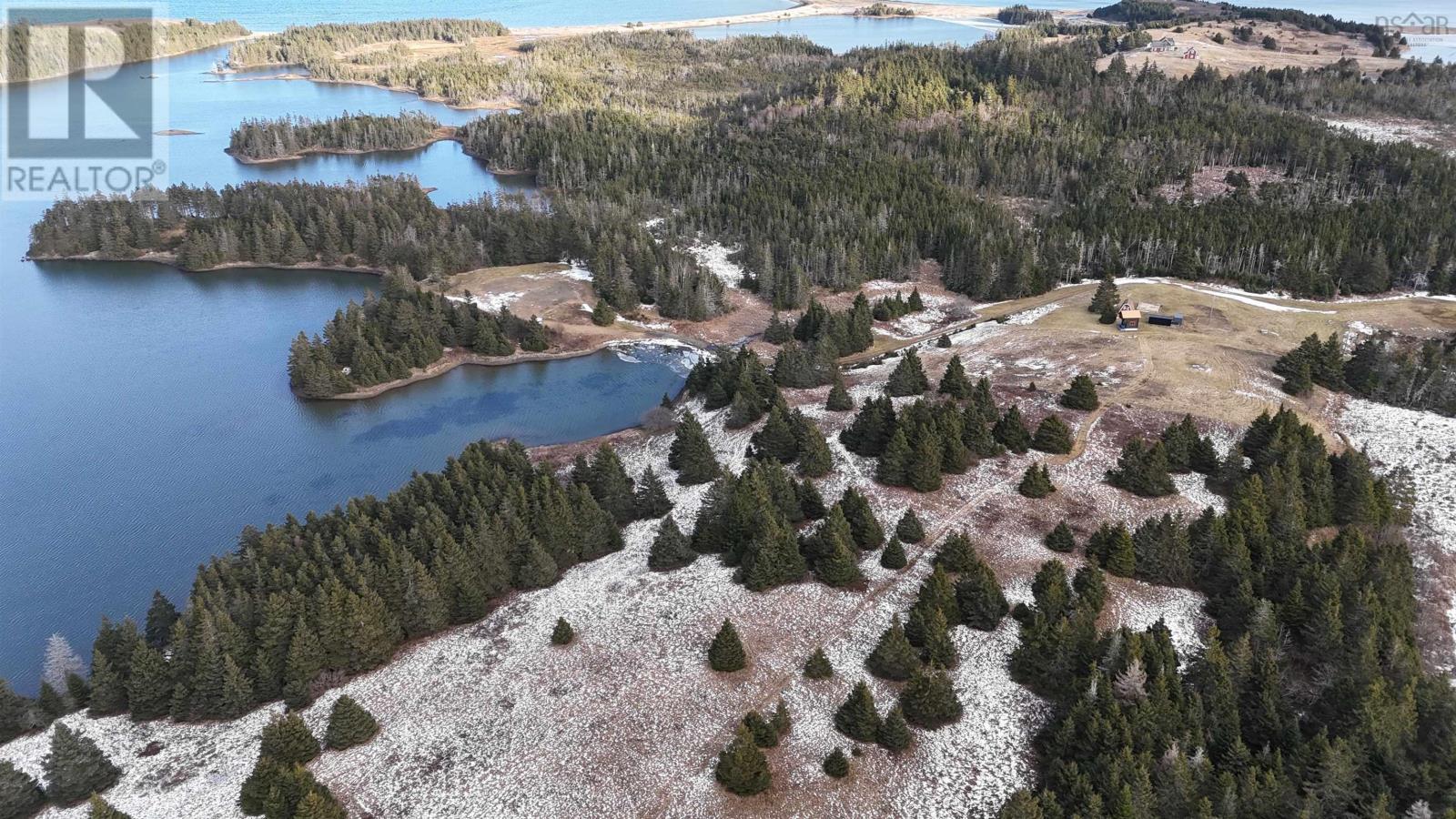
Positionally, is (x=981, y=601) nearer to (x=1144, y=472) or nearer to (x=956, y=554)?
(x=956, y=554)

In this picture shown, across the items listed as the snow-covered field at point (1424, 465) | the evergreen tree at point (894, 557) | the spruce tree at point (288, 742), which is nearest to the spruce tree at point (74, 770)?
the spruce tree at point (288, 742)

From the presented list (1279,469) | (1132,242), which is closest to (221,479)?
(1279,469)

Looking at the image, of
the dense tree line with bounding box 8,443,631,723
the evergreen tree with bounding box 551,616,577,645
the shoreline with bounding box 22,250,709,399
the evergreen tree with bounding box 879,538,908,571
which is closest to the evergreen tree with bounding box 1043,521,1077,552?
the evergreen tree with bounding box 879,538,908,571

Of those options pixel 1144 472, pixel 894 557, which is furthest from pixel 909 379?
pixel 894 557

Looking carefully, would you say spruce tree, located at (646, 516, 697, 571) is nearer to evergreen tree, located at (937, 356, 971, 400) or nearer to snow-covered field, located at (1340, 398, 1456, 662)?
evergreen tree, located at (937, 356, 971, 400)

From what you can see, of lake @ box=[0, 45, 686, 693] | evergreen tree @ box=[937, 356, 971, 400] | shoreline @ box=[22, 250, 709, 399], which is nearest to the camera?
lake @ box=[0, 45, 686, 693]

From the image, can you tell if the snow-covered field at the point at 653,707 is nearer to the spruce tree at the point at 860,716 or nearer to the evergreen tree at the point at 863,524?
the spruce tree at the point at 860,716
